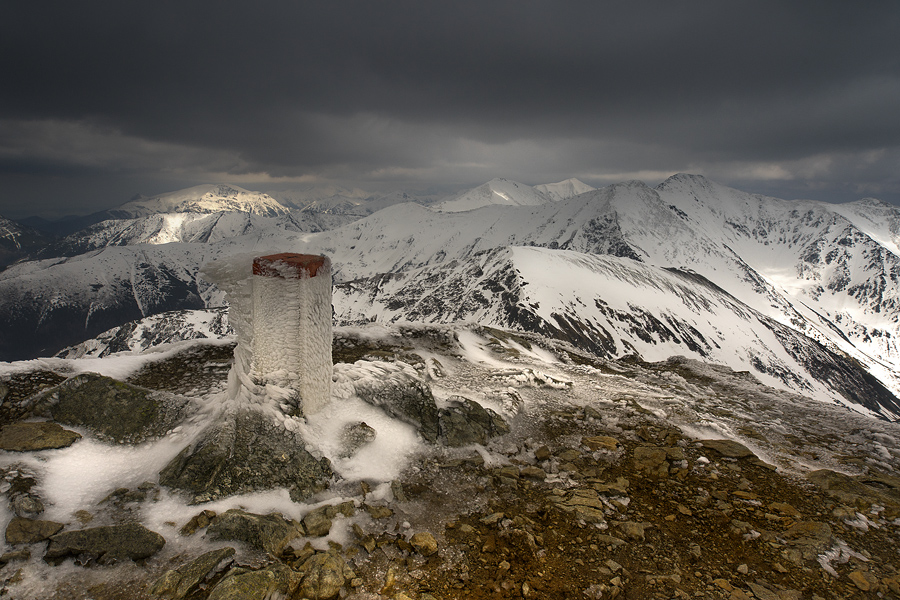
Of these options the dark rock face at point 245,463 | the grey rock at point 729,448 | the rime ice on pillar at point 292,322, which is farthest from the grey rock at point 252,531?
the grey rock at point 729,448

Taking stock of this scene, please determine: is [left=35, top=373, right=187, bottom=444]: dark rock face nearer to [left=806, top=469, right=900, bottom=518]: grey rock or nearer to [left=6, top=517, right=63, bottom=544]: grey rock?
[left=6, top=517, right=63, bottom=544]: grey rock

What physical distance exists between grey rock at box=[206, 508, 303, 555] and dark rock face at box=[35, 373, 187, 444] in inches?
141

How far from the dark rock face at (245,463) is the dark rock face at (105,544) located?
113 centimetres

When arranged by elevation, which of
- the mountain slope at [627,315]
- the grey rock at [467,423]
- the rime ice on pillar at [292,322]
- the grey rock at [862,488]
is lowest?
the mountain slope at [627,315]

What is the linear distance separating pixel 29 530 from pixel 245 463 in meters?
2.92

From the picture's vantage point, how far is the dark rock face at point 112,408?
854 cm

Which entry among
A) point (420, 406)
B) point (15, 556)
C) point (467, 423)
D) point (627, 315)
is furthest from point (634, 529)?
point (627, 315)

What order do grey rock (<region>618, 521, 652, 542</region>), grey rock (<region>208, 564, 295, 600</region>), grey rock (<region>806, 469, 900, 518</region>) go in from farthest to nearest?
grey rock (<region>806, 469, 900, 518</region>) → grey rock (<region>618, 521, 652, 542</region>) → grey rock (<region>208, 564, 295, 600</region>)

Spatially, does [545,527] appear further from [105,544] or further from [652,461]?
[105,544]

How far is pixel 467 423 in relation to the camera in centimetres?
1102

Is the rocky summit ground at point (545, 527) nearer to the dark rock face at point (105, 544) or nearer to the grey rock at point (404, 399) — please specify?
the dark rock face at point (105, 544)

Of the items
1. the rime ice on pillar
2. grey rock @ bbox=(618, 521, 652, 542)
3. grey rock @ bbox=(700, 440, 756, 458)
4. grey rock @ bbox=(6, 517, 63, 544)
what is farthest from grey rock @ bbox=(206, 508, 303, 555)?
grey rock @ bbox=(700, 440, 756, 458)

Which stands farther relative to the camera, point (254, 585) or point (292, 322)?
point (292, 322)

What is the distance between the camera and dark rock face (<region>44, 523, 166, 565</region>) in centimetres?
543
